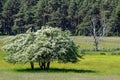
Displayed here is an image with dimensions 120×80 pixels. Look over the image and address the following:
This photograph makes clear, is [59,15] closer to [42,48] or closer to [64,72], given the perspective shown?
[42,48]

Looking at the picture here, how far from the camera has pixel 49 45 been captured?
5469cm

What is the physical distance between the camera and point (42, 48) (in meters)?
54.2

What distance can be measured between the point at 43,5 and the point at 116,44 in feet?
202

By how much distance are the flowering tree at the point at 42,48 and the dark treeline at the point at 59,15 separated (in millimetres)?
119859

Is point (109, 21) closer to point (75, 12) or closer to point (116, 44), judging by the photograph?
point (75, 12)

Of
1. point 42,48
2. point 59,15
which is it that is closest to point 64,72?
point 42,48

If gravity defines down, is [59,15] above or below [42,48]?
above

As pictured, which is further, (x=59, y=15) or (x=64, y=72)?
(x=59, y=15)

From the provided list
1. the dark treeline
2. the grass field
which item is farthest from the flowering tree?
the dark treeline

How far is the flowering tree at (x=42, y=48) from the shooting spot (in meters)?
53.9

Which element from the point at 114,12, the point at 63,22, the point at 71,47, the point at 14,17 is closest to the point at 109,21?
the point at 114,12

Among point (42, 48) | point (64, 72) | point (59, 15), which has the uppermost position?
point (59, 15)

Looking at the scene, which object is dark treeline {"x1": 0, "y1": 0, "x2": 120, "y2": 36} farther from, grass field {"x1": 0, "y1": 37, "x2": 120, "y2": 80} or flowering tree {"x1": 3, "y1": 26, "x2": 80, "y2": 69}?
flowering tree {"x1": 3, "y1": 26, "x2": 80, "y2": 69}

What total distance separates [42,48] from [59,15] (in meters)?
134
